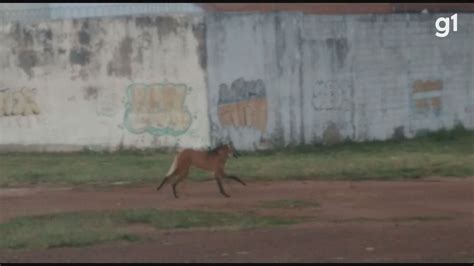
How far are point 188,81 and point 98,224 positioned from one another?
28.6 feet

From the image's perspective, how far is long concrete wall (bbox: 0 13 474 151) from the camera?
2064cm

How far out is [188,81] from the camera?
20656 millimetres

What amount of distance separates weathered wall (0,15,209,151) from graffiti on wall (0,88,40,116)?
0.06ft

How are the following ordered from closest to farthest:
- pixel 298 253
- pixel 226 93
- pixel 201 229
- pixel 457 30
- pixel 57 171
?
pixel 298 253 → pixel 201 229 → pixel 57 171 → pixel 226 93 → pixel 457 30

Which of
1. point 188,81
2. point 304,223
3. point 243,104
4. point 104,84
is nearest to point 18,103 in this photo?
point 104,84

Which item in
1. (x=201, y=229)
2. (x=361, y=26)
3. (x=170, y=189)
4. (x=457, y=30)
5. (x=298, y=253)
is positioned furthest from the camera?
(x=457, y=30)

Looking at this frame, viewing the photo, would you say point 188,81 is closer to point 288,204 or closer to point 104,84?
point 104,84

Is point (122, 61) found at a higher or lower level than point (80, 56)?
lower

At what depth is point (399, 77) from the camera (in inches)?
903

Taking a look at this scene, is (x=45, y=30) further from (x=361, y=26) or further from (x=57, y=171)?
(x=361, y=26)

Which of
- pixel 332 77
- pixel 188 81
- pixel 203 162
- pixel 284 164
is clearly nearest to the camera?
pixel 203 162

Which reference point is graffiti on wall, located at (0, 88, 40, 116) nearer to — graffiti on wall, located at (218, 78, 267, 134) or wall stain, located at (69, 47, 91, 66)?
wall stain, located at (69, 47, 91, 66)

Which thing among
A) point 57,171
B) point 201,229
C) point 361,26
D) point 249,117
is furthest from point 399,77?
point 201,229

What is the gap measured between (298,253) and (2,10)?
14842 mm
